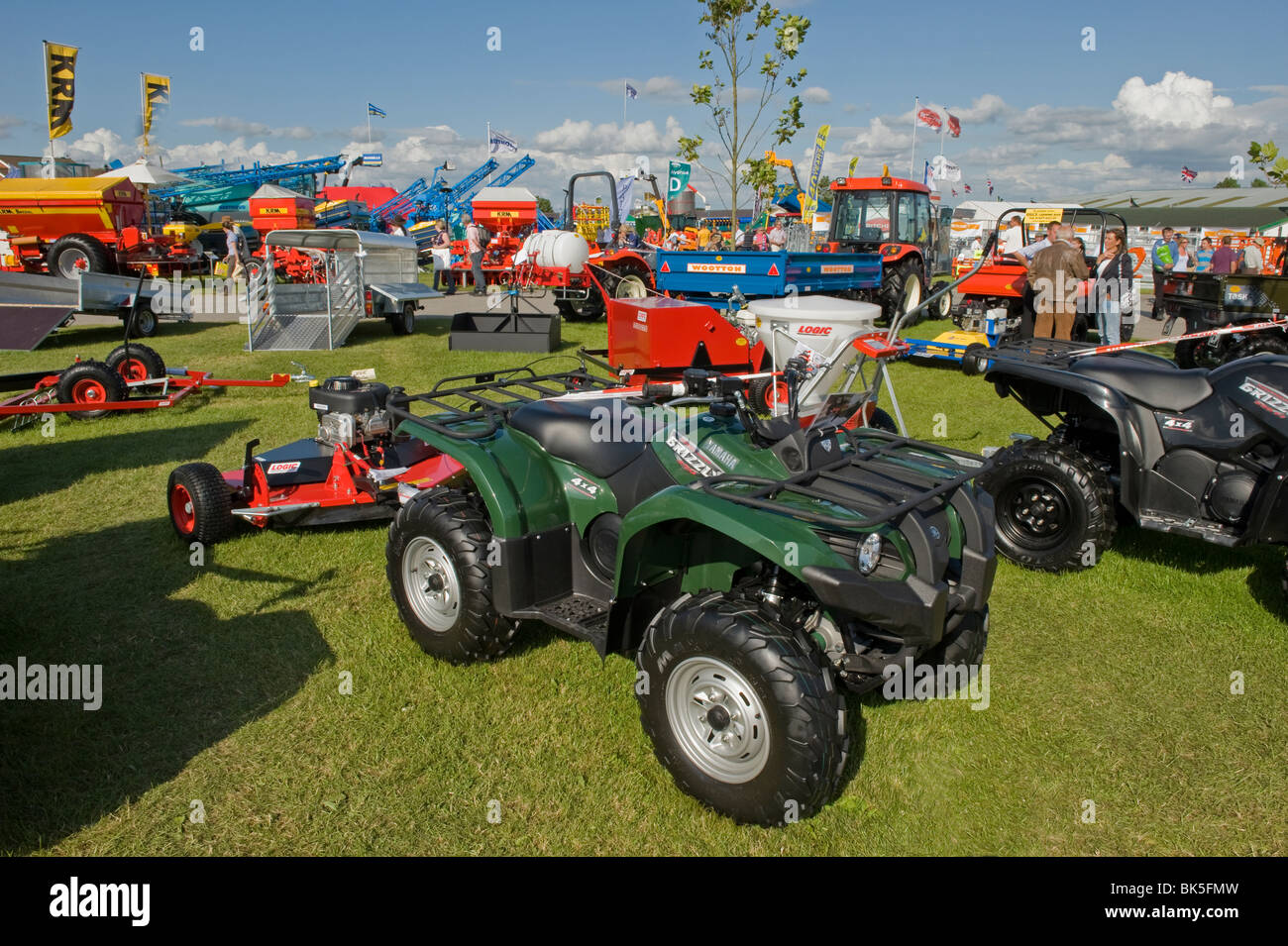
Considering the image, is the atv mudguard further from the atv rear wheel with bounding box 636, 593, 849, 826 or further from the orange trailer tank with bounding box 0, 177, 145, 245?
the orange trailer tank with bounding box 0, 177, 145, 245

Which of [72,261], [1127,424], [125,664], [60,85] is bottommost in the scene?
[125,664]

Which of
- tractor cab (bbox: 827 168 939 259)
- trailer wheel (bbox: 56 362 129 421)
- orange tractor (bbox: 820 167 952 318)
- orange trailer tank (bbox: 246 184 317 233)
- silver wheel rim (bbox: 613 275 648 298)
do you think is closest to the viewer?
trailer wheel (bbox: 56 362 129 421)

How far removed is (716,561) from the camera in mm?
3178

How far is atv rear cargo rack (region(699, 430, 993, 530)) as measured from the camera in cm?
266

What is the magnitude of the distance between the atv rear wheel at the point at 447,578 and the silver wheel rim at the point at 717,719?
1.09 metres

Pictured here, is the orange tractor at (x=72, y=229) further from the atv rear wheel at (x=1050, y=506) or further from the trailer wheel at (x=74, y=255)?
the atv rear wheel at (x=1050, y=506)

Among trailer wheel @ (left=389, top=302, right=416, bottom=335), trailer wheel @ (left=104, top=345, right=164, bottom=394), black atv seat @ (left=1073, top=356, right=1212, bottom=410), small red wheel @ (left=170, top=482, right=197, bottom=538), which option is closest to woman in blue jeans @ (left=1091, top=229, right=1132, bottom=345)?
black atv seat @ (left=1073, top=356, right=1212, bottom=410)

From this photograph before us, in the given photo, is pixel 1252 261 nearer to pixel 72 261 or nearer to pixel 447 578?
pixel 447 578

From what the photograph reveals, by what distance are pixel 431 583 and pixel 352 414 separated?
69.6 inches

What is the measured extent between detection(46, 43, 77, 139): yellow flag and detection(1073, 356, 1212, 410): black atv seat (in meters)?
29.7

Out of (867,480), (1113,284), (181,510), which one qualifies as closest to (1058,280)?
(1113,284)

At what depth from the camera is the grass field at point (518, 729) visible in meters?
2.88
